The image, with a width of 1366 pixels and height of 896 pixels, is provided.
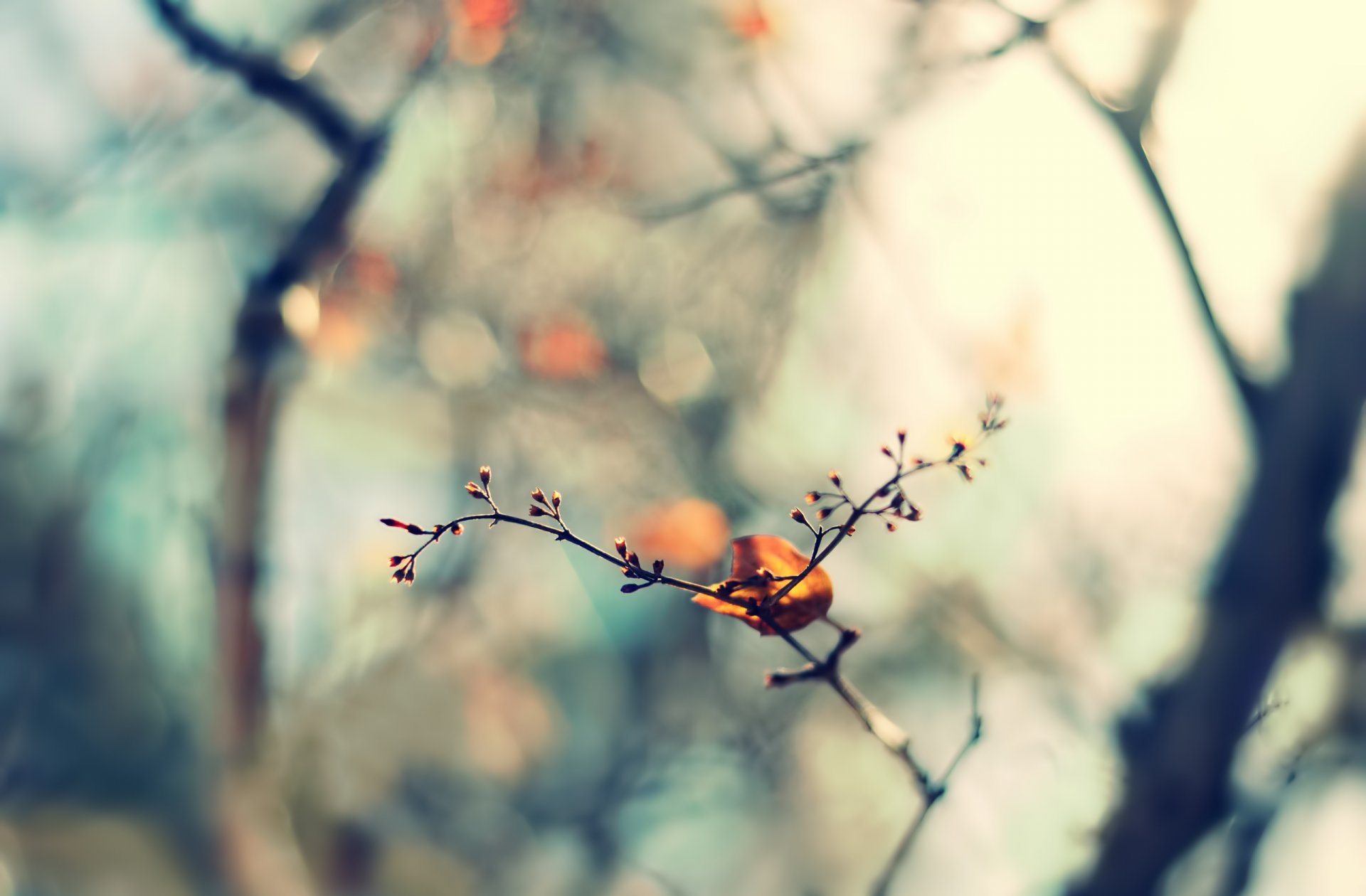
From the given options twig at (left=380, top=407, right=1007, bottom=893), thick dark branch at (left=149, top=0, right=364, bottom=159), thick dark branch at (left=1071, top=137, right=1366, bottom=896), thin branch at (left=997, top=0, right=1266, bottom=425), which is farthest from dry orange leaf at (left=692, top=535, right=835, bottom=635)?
thick dark branch at (left=149, top=0, right=364, bottom=159)

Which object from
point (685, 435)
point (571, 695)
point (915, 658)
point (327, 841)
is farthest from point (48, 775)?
point (915, 658)

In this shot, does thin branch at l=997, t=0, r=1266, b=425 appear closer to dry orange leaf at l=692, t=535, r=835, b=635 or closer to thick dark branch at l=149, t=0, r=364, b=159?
dry orange leaf at l=692, t=535, r=835, b=635

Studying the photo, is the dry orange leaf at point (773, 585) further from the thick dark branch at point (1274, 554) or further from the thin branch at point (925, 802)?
the thick dark branch at point (1274, 554)

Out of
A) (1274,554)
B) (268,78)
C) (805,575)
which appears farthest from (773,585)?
(268,78)

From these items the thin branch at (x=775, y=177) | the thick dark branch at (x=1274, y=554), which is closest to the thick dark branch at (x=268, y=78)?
the thin branch at (x=775, y=177)

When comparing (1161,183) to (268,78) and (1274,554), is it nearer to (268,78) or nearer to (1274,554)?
(1274,554)
